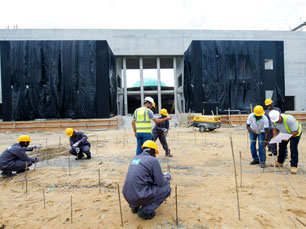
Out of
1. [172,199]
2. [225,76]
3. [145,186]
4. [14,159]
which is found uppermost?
[225,76]

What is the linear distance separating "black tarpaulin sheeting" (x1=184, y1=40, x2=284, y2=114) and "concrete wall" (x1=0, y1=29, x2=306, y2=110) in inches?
273

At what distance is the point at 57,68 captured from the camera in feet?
58.4

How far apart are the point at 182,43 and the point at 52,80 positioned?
51.4 ft

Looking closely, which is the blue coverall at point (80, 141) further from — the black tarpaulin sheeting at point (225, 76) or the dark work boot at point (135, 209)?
the black tarpaulin sheeting at point (225, 76)

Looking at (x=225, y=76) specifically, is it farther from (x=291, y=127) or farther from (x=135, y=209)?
(x=135, y=209)

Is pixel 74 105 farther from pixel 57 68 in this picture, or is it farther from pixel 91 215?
pixel 91 215

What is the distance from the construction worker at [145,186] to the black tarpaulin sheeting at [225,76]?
665 inches

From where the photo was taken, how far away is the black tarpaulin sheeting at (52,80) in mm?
17625

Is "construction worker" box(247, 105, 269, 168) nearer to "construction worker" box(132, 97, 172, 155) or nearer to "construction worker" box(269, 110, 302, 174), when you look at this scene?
"construction worker" box(269, 110, 302, 174)

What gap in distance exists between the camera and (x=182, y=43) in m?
25.8

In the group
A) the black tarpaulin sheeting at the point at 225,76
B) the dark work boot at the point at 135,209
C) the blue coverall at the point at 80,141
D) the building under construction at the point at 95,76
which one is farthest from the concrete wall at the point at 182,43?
the dark work boot at the point at 135,209

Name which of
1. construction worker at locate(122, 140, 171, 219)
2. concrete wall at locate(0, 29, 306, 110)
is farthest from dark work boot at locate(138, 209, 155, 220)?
concrete wall at locate(0, 29, 306, 110)

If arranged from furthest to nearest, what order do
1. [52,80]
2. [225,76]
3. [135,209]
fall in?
[225,76] → [52,80] → [135,209]

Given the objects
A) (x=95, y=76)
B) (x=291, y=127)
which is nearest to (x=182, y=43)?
(x=95, y=76)
